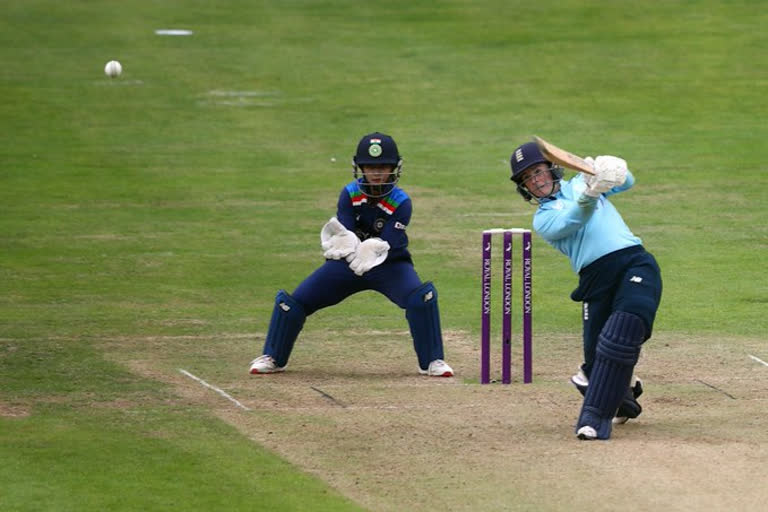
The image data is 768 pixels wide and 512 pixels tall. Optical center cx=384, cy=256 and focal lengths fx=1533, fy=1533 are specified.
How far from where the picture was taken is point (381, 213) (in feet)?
35.9

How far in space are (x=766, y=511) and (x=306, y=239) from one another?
9779mm

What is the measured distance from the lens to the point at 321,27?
29.0 metres

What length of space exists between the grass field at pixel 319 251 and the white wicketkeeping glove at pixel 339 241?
2.91 ft

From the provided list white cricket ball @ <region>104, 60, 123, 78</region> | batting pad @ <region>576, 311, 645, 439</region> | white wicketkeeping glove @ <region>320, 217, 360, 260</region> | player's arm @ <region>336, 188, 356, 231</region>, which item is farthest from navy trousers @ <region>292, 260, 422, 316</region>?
A: white cricket ball @ <region>104, 60, 123, 78</region>

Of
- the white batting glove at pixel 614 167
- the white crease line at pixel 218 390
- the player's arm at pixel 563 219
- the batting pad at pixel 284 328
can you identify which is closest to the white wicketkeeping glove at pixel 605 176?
the white batting glove at pixel 614 167

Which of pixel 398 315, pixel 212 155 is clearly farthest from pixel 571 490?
pixel 212 155

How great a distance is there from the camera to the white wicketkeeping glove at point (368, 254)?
10773 mm

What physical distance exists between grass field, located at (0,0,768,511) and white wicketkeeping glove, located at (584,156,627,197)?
4.84 ft

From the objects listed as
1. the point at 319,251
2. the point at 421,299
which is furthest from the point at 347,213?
the point at 319,251

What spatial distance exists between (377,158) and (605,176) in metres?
2.46

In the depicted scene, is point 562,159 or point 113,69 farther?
point 113,69

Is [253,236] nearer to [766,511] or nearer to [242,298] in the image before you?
[242,298]

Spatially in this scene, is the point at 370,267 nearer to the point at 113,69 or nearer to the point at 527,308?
the point at 527,308

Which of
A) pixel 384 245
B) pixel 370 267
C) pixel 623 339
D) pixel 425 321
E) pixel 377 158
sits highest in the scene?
pixel 377 158
